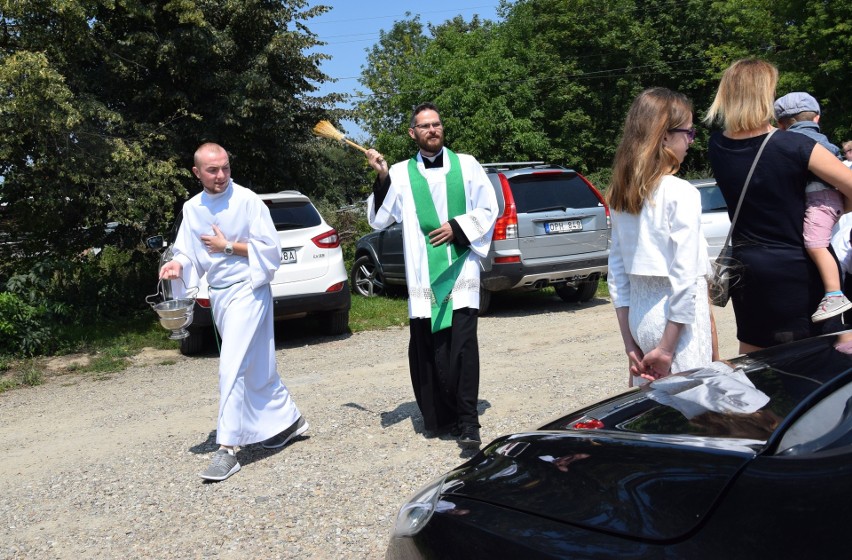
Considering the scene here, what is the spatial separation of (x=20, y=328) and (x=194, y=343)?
2086 mm

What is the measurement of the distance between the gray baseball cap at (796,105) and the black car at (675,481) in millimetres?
2384

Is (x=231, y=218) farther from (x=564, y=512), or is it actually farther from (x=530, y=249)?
(x=530, y=249)

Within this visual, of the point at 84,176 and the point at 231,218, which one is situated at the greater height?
the point at 84,176

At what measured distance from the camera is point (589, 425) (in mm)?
2357

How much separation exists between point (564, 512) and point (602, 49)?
1790 inches

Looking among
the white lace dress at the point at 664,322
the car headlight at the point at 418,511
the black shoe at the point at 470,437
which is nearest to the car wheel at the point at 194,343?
the black shoe at the point at 470,437

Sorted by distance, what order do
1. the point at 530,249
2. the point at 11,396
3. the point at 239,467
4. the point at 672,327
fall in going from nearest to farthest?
the point at 672,327
the point at 239,467
the point at 11,396
the point at 530,249

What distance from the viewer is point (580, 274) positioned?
10984mm

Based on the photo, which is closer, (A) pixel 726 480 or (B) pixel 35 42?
(A) pixel 726 480

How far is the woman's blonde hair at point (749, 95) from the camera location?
3545 millimetres

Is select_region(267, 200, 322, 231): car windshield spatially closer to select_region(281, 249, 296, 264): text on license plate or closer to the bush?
select_region(281, 249, 296, 264): text on license plate

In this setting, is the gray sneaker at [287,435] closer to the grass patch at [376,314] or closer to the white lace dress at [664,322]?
the white lace dress at [664,322]

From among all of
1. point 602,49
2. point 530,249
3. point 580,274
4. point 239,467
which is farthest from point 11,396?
point 602,49

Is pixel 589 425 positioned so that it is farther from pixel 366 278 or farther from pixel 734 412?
pixel 366 278
